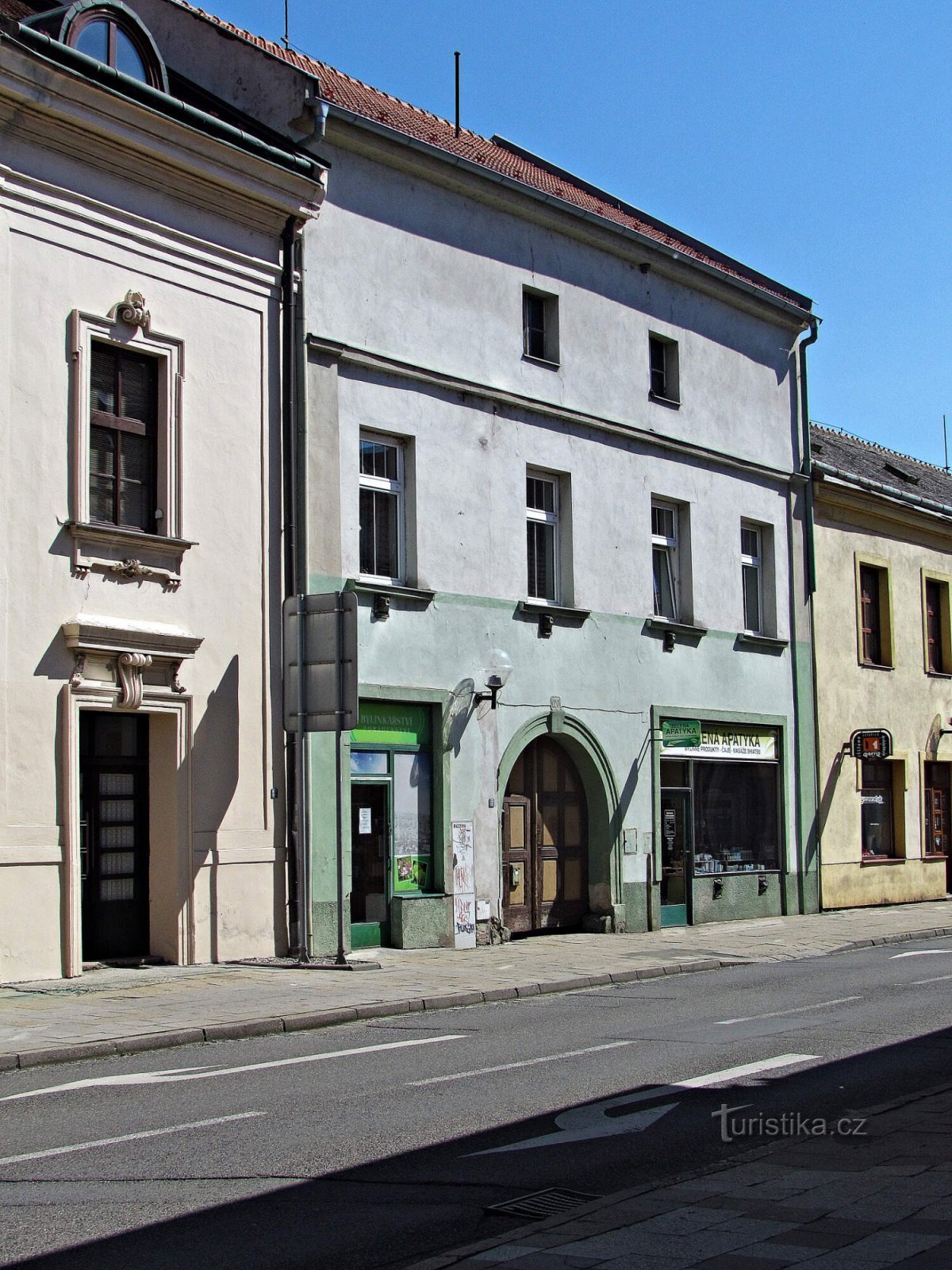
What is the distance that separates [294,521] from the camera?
1781 cm

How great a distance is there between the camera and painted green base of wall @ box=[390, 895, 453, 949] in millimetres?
18703

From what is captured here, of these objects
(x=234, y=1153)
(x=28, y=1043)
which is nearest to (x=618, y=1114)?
(x=234, y=1153)

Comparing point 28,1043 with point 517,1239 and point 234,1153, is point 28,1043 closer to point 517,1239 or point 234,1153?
point 234,1153

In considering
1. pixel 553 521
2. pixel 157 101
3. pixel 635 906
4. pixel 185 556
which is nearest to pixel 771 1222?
pixel 185 556

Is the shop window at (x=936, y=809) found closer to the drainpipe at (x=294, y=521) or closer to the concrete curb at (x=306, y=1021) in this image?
the concrete curb at (x=306, y=1021)

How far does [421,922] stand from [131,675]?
5.27 m

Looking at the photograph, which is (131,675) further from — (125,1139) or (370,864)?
(125,1139)

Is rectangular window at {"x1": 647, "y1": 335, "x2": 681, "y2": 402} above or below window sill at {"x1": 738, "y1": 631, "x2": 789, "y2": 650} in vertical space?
above

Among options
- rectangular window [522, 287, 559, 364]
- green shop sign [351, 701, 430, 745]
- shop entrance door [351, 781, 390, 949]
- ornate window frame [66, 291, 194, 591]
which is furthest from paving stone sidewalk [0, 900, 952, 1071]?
rectangular window [522, 287, 559, 364]

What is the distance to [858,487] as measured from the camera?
28156 mm

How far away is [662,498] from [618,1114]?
16.2m

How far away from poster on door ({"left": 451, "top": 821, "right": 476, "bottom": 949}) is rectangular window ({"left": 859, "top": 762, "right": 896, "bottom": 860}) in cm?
1060

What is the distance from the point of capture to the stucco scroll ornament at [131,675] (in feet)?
51.5

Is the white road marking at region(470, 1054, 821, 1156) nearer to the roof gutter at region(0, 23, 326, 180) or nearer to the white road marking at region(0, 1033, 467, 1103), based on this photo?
the white road marking at region(0, 1033, 467, 1103)
